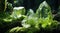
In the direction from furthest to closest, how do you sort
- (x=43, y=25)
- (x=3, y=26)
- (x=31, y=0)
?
(x=31, y=0)
(x=3, y=26)
(x=43, y=25)

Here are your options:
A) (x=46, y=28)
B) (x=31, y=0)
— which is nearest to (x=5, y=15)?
(x=46, y=28)

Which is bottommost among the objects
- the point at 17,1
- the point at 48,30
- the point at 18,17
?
the point at 48,30

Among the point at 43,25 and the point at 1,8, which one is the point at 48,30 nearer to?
the point at 43,25

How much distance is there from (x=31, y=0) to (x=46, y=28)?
343 cm

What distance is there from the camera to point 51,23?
201 inches

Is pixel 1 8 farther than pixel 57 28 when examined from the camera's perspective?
Yes

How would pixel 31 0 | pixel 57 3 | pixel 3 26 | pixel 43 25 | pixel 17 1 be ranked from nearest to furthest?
pixel 43 25
pixel 3 26
pixel 57 3
pixel 31 0
pixel 17 1

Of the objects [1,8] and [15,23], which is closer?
[15,23]

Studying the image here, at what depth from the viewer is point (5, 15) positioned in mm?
5941

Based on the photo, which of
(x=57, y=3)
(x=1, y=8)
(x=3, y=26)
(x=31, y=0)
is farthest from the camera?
(x=31, y=0)

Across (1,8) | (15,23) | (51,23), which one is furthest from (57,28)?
(1,8)

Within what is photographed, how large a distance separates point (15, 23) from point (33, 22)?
688mm

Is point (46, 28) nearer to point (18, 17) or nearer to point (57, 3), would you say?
point (18, 17)

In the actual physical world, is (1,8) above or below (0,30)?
above
